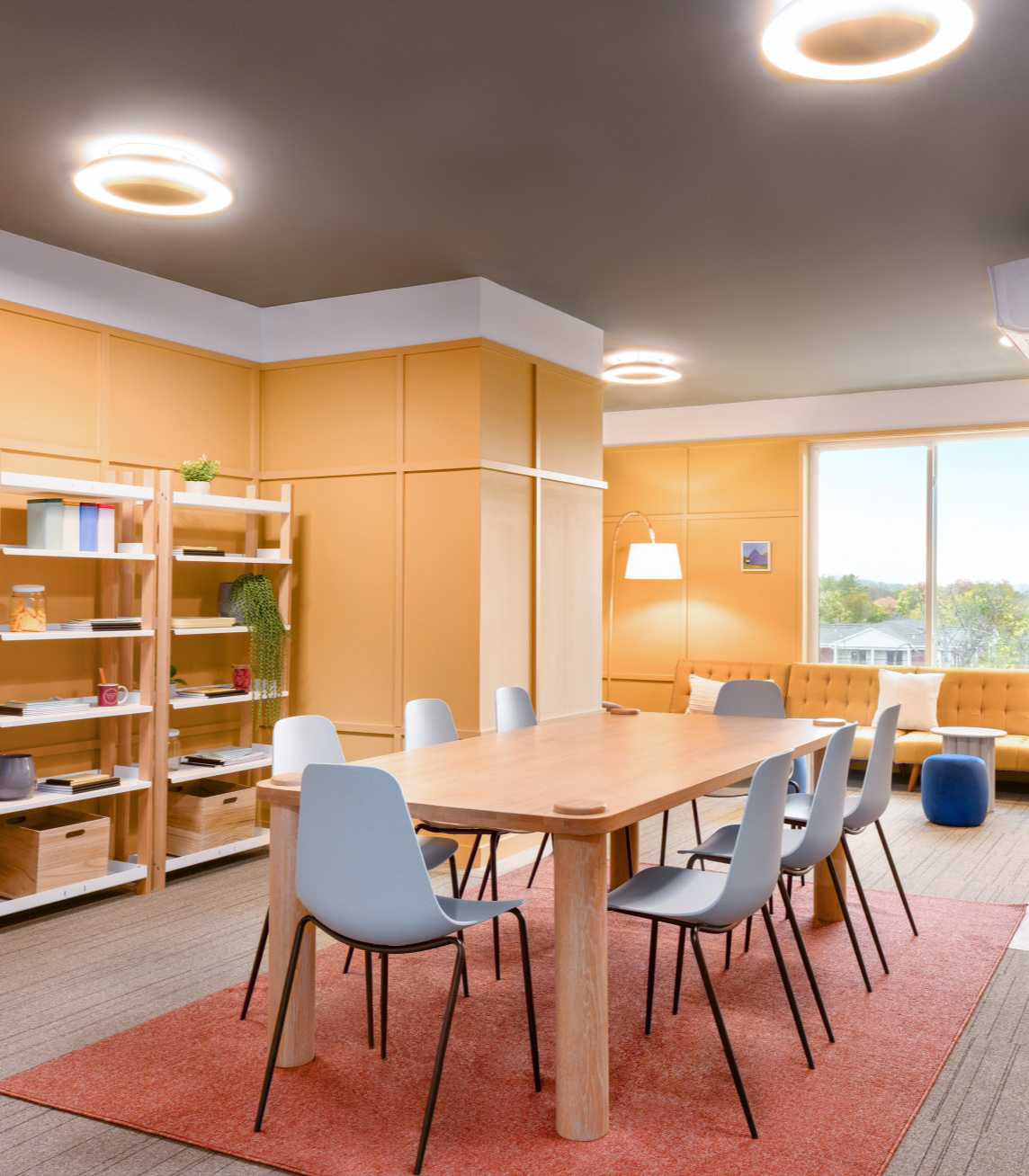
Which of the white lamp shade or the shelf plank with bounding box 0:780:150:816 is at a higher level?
the white lamp shade

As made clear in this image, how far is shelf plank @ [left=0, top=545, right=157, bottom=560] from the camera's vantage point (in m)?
4.68

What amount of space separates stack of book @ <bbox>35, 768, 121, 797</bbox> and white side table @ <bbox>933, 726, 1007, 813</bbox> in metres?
5.30

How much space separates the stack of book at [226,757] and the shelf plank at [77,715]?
1.49ft

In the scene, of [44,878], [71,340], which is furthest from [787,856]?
[71,340]

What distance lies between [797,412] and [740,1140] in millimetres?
7349

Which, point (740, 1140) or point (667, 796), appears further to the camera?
point (667, 796)

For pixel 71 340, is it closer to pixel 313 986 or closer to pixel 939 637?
pixel 313 986

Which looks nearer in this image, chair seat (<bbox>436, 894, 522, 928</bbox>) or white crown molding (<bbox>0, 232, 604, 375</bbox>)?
chair seat (<bbox>436, 894, 522, 928</bbox>)

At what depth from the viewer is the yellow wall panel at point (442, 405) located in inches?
232

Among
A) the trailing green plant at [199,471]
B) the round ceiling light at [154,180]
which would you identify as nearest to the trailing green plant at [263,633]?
the trailing green plant at [199,471]

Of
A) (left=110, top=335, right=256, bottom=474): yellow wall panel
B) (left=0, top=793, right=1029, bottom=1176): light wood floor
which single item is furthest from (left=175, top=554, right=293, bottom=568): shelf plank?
(left=0, top=793, right=1029, bottom=1176): light wood floor

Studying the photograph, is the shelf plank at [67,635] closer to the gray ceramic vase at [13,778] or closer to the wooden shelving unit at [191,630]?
the wooden shelving unit at [191,630]

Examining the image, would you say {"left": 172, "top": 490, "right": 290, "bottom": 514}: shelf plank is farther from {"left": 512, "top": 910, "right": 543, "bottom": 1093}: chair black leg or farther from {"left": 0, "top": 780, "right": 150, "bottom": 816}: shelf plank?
{"left": 512, "top": 910, "right": 543, "bottom": 1093}: chair black leg

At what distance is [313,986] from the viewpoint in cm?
325
